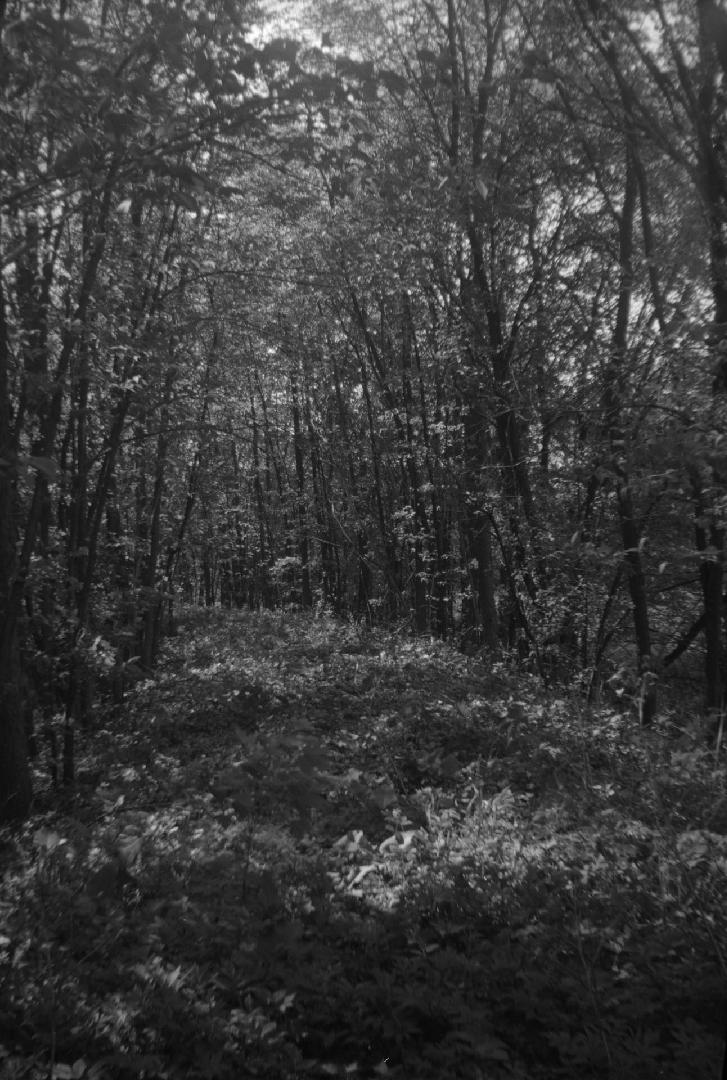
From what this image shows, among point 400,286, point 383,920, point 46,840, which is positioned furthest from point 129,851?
point 400,286

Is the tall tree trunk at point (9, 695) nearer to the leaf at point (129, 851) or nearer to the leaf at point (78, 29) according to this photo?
the leaf at point (129, 851)

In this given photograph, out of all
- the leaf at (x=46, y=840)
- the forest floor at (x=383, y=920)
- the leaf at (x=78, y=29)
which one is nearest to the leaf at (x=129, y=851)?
the forest floor at (x=383, y=920)

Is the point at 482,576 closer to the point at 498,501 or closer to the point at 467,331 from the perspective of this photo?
the point at 498,501

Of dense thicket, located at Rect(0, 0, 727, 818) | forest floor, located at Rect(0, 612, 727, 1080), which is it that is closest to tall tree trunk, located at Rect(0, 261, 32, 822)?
dense thicket, located at Rect(0, 0, 727, 818)

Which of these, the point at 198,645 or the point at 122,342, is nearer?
the point at 122,342

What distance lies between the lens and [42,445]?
7227 millimetres

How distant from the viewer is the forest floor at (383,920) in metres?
3.08

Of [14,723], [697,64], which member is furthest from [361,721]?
[697,64]

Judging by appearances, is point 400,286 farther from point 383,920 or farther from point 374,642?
point 383,920

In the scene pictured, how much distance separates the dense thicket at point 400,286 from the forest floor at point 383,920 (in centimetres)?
193

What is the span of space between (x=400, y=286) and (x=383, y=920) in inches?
400

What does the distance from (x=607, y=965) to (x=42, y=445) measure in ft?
21.7

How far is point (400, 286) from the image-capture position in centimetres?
1190

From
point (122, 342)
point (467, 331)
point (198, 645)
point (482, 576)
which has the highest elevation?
point (467, 331)
